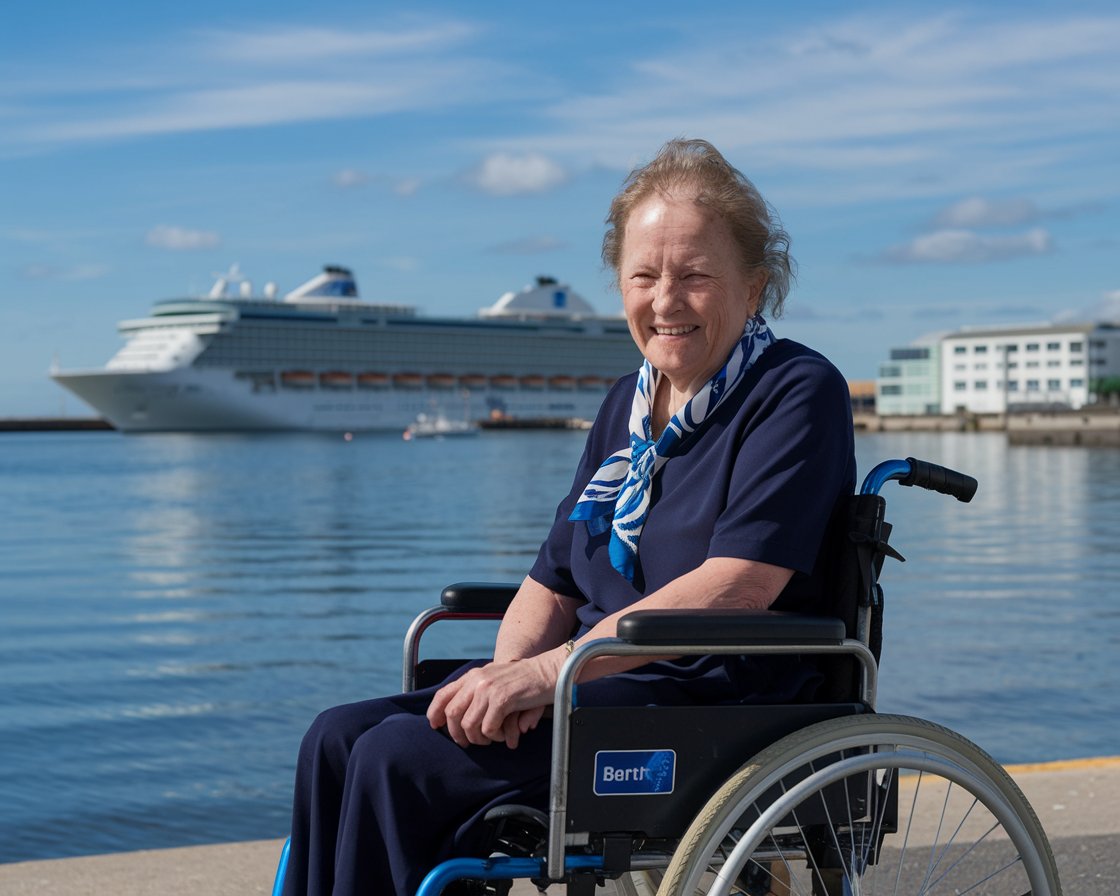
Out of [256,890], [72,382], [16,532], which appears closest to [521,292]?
[72,382]

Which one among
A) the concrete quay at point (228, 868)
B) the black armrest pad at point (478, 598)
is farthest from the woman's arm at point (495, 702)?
the concrete quay at point (228, 868)

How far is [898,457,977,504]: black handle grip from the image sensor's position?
7.27 ft

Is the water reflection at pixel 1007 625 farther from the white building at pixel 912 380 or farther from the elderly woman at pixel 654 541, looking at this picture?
the white building at pixel 912 380

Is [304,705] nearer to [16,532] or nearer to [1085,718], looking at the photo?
[1085,718]

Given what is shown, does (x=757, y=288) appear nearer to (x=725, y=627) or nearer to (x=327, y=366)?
(x=725, y=627)

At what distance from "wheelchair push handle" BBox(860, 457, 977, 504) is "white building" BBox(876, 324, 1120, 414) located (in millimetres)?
92870

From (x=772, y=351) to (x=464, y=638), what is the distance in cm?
647

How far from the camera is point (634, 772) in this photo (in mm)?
1917

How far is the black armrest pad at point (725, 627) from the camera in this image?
1858 mm

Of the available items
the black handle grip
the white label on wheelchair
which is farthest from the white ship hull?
the white label on wheelchair

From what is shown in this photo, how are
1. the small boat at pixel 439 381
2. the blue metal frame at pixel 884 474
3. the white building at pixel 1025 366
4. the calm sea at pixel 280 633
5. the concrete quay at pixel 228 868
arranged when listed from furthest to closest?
the white building at pixel 1025 366
the small boat at pixel 439 381
the calm sea at pixel 280 633
the concrete quay at pixel 228 868
the blue metal frame at pixel 884 474

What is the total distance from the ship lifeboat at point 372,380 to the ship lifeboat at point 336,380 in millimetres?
411

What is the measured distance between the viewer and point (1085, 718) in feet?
19.5

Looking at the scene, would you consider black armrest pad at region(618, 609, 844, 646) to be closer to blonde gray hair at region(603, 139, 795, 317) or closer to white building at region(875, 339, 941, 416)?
blonde gray hair at region(603, 139, 795, 317)
